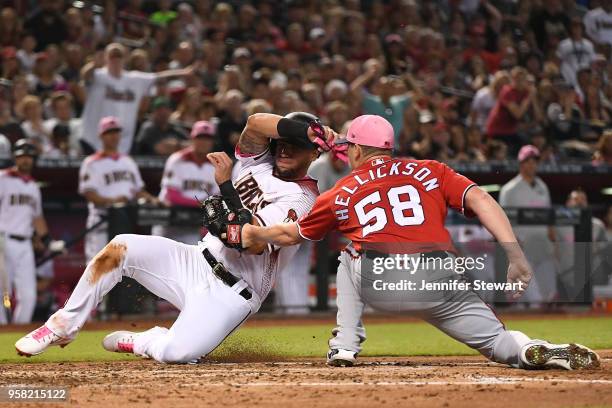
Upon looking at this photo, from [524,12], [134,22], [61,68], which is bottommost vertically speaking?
[61,68]

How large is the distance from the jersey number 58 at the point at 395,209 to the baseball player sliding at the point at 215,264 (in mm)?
558

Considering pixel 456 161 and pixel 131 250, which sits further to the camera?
pixel 456 161

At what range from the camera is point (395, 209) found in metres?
5.87

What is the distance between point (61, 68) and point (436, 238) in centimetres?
828

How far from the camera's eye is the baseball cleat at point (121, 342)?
21.2 ft

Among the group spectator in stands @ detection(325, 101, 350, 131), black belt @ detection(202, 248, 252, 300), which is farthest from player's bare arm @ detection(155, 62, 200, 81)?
black belt @ detection(202, 248, 252, 300)

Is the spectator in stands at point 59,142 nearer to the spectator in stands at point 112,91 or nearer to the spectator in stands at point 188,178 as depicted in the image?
the spectator in stands at point 112,91

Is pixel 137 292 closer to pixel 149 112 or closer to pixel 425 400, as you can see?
pixel 149 112

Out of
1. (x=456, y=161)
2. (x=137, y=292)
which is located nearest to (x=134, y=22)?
(x=456, y=161)

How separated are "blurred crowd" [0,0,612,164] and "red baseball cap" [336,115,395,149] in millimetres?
5539

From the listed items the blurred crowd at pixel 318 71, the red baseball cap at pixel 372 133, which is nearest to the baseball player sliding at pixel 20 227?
the blurred crowd at pixel 318 71

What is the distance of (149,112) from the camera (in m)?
13.1

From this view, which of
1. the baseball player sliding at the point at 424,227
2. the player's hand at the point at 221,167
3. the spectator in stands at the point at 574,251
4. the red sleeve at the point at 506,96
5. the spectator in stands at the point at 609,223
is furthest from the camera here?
the red sleeve at the point at 506,96

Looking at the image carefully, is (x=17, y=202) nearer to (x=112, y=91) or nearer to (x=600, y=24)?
(x=112, y=91)
